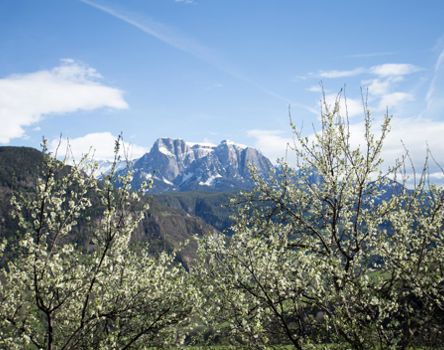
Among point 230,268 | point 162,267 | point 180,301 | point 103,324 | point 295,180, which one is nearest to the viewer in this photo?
point 230,268

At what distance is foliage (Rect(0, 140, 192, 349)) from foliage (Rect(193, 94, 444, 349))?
5.76ft

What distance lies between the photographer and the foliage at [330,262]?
1120 centimetres

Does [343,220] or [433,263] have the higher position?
[343,220]

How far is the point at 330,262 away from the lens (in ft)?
38.1

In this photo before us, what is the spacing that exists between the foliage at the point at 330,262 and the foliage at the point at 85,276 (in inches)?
69.1

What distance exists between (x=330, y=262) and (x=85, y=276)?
752cm

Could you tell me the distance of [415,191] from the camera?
545 inches

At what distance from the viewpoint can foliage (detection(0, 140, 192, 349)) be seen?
40.0ft

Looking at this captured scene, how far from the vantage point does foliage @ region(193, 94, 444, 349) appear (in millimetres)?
11195

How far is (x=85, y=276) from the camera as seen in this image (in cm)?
1293

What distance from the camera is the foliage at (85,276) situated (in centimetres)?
1218

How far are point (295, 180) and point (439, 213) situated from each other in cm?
621

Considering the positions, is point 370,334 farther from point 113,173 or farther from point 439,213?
point 113,173

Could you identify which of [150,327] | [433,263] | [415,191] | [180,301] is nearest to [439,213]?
[415,191]
